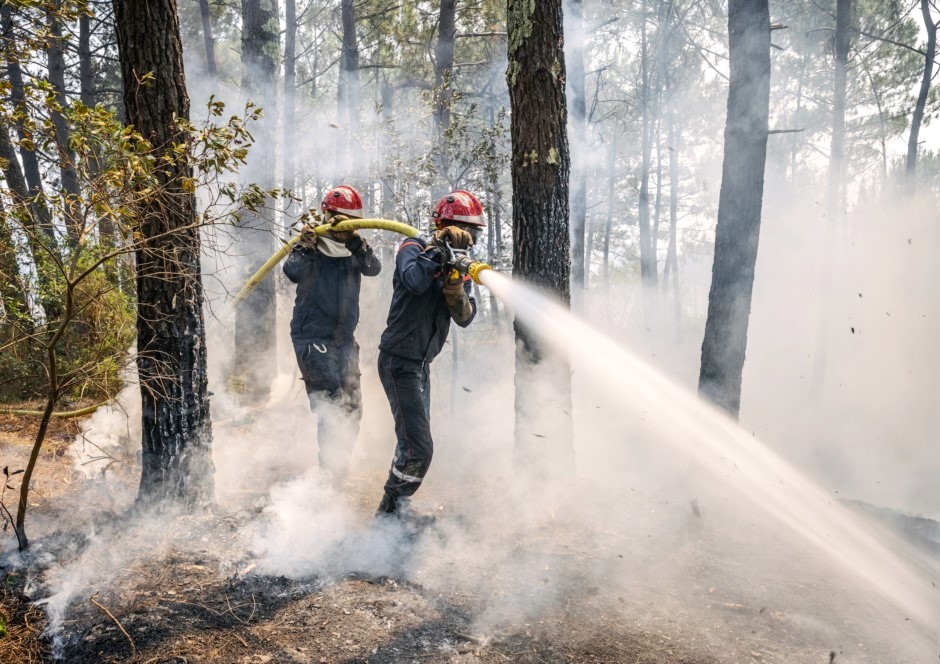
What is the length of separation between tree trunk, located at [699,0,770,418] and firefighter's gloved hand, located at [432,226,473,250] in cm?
363

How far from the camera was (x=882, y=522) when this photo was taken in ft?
20.2

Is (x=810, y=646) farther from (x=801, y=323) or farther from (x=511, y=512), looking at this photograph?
(x=801, y=323)

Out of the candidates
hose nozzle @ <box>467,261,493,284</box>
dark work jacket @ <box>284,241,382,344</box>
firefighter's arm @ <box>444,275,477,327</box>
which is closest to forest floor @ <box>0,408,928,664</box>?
firefighter's arm @ <box>444,275,477,327</box>

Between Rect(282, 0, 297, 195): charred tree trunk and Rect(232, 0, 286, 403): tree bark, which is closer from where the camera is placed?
Rect(232, 0, 286, 403): tree bark

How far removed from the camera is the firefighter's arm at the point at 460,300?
4.09m

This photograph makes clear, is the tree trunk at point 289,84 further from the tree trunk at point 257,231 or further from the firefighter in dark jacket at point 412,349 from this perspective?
the firefighter in dark jacket at point 412,349

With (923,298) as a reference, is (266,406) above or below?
below

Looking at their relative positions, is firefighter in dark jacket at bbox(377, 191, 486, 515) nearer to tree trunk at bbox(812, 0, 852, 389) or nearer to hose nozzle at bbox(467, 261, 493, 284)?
hose nozzle at bbox(467, 261, 493, 284)

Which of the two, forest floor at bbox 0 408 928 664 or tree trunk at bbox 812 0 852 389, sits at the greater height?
tree trunk at bbox 812 0 852 389

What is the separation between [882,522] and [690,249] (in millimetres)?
35041

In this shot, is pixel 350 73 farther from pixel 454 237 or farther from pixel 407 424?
pixel 407 424

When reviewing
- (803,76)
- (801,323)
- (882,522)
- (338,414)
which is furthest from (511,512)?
(803,76)

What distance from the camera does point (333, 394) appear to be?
17.2 ft

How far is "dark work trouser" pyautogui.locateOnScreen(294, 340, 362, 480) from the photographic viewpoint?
17.0 ft
